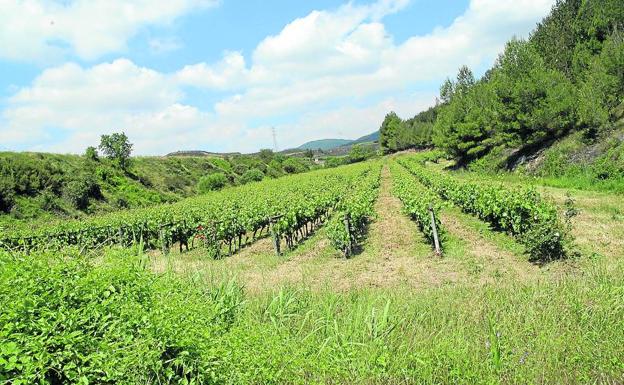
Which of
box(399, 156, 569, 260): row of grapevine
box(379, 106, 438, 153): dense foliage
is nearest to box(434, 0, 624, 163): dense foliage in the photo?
box(399, 156, 569, 260): row of grapevine

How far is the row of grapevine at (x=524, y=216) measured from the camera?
9.84m

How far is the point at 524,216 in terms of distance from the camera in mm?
12258

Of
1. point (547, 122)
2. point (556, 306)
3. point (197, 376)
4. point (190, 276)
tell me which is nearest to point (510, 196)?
point (556, 306)

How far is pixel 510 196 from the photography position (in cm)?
1329

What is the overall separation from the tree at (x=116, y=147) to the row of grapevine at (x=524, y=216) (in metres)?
46.7

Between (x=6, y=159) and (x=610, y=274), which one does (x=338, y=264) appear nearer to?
(x=610, y=274)

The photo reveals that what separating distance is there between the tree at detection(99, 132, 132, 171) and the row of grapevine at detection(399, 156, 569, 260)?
1839 inches

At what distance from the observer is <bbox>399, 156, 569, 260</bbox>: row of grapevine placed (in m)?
9.84

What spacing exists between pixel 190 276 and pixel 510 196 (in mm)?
10583

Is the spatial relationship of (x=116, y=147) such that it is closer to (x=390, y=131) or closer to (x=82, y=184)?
(x=82, y=184)

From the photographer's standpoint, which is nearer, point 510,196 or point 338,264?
point 338,264

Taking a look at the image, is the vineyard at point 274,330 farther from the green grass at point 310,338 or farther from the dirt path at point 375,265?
the dirt path at point 375,265

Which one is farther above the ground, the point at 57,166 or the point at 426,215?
the point at 57,166

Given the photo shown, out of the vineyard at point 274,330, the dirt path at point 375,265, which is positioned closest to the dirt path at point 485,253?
the dirt path at point 375,265
